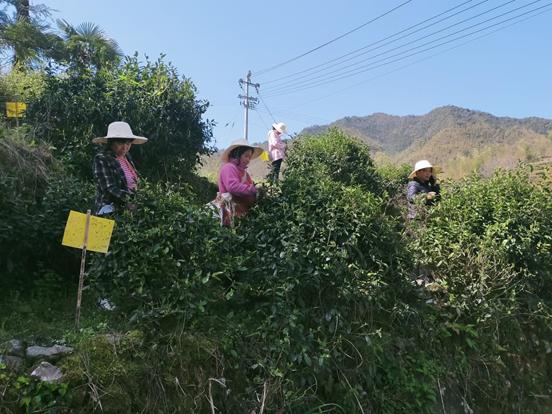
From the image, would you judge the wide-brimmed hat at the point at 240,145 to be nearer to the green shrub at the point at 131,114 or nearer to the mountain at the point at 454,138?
the green shrub at the point at 131,114

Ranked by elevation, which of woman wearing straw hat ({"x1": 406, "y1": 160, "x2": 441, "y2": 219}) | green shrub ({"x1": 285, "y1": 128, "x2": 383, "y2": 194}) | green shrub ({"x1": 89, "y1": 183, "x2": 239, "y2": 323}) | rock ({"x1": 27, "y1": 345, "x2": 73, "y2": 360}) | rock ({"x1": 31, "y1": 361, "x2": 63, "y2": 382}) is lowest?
rock ({"x1": 31, "y1": 361, "x2": 63, "y2": 382})

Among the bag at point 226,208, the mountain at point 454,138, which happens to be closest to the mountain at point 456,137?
the mountain at point 454,138

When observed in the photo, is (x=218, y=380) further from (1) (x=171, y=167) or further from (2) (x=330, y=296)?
(1) (x=171, y=167)

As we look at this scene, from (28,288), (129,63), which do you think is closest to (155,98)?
(129,63)

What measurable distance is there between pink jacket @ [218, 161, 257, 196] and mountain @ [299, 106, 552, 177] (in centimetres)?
569

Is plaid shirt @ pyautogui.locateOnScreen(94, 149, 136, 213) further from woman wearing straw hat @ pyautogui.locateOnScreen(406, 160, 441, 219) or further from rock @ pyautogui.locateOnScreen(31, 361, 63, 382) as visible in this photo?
woman wearing straw hat @ pyautogui.locateOnScreen(406, 160, 441, 219)

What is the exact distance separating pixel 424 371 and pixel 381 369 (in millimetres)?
394

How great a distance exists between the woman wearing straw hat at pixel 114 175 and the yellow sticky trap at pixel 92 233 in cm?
41

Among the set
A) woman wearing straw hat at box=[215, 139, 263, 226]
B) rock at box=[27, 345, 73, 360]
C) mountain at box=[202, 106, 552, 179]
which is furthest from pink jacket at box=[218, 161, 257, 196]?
mountain at box=[202, 106, 552, 179]

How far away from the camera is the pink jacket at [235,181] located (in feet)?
14.8

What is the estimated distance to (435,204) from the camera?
17.0 ft

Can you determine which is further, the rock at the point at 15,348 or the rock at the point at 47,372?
the rock at the point at 15,348

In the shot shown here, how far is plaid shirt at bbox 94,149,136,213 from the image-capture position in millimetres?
4188

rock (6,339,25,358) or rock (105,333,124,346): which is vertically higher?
rock (105,333,124,346)
